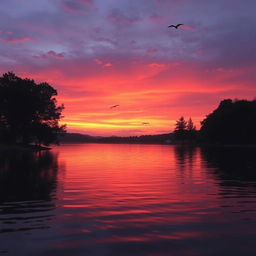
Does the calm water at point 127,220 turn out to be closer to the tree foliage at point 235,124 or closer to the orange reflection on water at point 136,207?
the orange reflection on water at point 136,207

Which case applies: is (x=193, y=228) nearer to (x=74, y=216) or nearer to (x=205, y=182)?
(x=74, y=216)

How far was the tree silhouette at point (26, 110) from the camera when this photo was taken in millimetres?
94875

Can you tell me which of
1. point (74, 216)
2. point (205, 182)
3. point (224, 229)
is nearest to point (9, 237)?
point (74, 216)

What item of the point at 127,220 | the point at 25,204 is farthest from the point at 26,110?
the point at 127,220

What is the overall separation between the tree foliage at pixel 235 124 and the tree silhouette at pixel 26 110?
78692 mm

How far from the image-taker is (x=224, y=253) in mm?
9117

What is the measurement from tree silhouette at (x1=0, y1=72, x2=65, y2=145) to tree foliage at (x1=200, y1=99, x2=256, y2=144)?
258 feet

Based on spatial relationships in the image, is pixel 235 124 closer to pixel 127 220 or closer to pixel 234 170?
pixel 234 170

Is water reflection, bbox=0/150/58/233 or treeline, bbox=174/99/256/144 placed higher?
treeline, bbox=174/99/256/144

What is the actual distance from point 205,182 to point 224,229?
13.6m

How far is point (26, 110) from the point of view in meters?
95.5

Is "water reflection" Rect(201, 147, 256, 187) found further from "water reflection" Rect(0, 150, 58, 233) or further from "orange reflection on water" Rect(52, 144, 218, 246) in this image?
"water reflection" Rect(0, 150, 58, 233)

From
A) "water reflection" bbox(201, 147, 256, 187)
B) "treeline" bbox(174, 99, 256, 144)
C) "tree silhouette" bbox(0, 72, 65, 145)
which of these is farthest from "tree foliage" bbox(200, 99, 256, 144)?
"water reflection" bbox(201, 147, 256, 187)

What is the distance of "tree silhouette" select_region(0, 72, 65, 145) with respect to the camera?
94.9 metres
